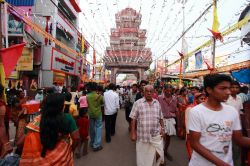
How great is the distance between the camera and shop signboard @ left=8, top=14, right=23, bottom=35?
15.5 m

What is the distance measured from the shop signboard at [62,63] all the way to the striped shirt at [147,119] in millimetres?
14594

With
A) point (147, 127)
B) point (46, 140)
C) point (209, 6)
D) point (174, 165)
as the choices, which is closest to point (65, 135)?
point (46, 140)

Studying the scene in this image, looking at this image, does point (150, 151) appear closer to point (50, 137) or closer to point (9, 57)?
point (50, 137)

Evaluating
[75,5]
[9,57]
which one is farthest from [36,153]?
[75,5]

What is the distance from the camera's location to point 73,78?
87.0ft

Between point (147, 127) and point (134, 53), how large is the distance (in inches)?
1416

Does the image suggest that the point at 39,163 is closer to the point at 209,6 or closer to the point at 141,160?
the point at 141,160

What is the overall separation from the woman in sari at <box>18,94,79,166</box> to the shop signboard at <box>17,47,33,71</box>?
46.2 ft

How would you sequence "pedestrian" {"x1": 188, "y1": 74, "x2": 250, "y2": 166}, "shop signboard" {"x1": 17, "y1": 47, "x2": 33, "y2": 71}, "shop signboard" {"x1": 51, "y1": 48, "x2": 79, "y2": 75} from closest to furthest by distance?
"pedestrian" {"x1": 188, "y1": 74, "x2": 250, "y2": 166} < "shop signboard" {"x1": 17, "y1": 47, "x2": 33, "y2": 71} < "shop signboard" {"x1": 51, "y1": 48, "x2": 79, "y2": 75}

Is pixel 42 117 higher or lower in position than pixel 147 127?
higher

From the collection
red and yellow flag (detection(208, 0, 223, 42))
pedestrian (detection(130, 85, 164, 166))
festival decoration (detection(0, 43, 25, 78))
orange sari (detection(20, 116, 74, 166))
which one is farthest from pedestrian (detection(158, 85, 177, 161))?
red and yellow flag (detection(208, 0, 223, 42))

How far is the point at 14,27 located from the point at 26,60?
7.01 feet

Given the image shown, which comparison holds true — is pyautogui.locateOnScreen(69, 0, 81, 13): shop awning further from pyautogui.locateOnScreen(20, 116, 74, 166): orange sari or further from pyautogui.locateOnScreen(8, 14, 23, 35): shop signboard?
pyautogui.locateOnScreen(20, 116, 74, 166): orange sari

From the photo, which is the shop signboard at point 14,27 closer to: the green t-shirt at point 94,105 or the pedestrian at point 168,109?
the green t-shirt at point 94,105
